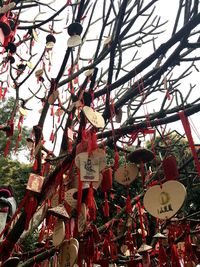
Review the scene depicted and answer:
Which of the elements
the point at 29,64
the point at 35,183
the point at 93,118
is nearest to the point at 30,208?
the point at 35,183

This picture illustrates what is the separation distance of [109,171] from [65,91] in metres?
1.32

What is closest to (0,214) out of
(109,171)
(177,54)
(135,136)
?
(109,171)

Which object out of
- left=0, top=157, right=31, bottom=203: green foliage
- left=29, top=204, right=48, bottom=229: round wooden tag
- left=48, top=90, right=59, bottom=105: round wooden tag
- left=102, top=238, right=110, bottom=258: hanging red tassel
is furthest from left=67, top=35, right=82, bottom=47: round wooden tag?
left=0, top=157, right=31, bottom=203: green foliage

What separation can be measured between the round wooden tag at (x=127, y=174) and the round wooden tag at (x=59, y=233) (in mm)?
344

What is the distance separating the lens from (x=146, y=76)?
171 centimetres

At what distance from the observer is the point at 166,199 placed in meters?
1.31

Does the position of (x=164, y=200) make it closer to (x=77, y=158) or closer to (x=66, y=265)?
(x=77, y=158)

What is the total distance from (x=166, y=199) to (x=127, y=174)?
12.4 inches

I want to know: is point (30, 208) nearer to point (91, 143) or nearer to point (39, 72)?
point (91, 143)

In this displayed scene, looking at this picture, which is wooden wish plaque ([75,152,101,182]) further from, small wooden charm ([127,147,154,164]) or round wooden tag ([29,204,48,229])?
round wooden tag ([29,204,48,229])

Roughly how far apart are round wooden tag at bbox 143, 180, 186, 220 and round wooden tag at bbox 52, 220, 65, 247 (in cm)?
38

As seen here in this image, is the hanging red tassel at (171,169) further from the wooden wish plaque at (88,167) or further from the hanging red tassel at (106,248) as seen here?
the hanging red tassel at (106,248)

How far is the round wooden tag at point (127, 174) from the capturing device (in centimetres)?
158

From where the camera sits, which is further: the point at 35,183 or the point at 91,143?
the point at 35,183
